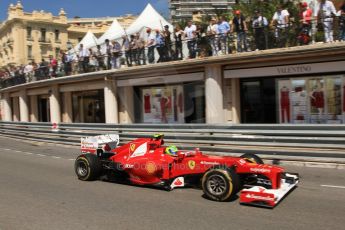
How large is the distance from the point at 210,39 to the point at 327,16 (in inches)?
181

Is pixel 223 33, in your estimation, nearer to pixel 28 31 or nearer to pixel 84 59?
pixel 84 59

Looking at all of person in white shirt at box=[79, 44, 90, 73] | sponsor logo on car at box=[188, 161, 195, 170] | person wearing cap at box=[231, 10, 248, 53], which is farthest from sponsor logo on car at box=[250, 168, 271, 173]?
person in white shirt at box=[79, 44, 90, 73]

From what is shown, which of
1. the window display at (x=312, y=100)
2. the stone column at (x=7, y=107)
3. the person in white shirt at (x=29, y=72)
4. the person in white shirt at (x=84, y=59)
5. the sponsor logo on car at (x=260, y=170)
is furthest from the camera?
the stone column at (x=7, y=107)

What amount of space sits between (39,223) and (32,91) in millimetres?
26938

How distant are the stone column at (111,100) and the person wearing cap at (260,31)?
362 inches

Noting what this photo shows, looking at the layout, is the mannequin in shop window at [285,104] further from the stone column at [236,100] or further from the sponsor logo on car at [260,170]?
the sponsor logo on car at [260,170]

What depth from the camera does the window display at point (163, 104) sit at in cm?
2095

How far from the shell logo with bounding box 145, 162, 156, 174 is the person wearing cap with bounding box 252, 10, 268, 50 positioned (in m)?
8.22

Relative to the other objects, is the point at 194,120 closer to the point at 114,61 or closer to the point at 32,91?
the point at 114,61

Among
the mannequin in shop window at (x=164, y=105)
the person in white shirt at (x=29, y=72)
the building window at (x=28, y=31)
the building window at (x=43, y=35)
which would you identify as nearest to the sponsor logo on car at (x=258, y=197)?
the mannequin in shop window at (x=164, y=105)

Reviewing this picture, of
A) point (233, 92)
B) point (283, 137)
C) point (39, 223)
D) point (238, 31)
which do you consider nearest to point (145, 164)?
point (39, 223)

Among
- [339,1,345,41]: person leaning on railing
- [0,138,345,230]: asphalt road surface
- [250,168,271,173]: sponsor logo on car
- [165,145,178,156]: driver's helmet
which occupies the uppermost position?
[339,1,345,41]: person leaning on railing

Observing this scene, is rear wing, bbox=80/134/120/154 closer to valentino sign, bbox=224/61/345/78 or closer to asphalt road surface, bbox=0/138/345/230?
asphalt road surface, bbox=0/138/345/230

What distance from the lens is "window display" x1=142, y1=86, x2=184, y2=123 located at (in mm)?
20953
